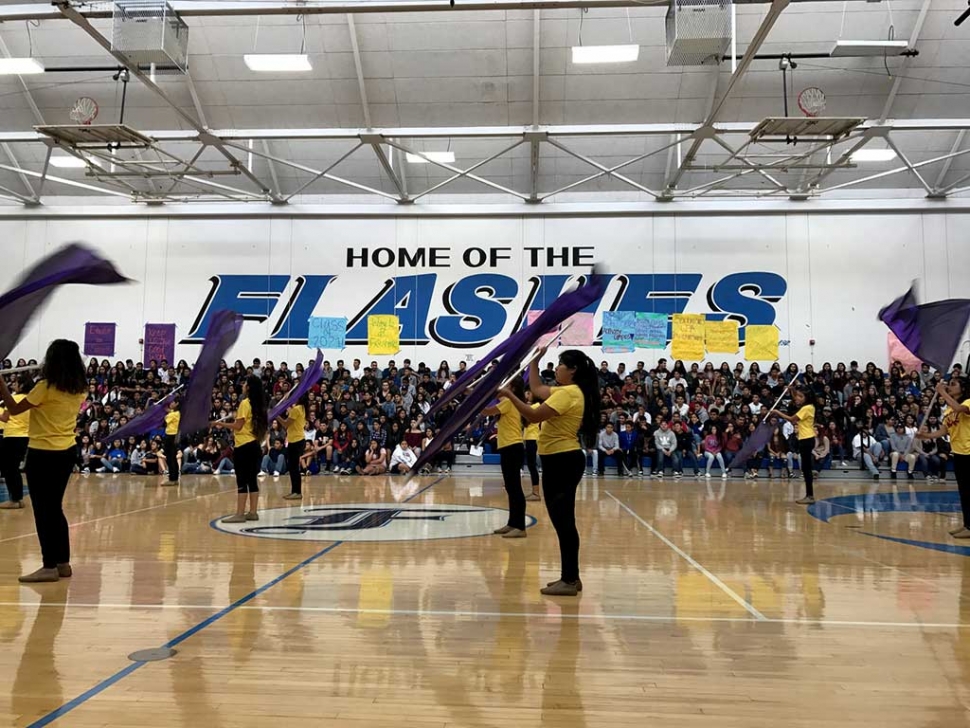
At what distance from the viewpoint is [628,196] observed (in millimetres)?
→ 20141

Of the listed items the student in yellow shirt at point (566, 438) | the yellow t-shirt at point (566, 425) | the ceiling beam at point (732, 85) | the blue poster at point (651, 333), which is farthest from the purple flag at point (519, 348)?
the blue poster at point (651, 333)

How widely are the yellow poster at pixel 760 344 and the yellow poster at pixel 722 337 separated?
39 cm

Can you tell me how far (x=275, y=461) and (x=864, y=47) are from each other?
15035 mm

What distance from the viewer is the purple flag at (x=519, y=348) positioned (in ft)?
16.4

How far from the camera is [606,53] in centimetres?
1304

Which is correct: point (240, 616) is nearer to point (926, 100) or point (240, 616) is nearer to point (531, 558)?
point (531, 558)

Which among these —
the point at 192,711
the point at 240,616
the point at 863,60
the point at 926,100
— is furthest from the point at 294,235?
the point at 192,711

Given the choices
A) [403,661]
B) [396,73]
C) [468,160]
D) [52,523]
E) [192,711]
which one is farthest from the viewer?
[468,160]

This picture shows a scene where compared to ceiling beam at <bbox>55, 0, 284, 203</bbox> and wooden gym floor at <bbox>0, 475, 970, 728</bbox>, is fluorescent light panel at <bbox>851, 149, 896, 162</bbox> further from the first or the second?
ceiling beam at <bbox>55, 0, 284, 203</bbox>

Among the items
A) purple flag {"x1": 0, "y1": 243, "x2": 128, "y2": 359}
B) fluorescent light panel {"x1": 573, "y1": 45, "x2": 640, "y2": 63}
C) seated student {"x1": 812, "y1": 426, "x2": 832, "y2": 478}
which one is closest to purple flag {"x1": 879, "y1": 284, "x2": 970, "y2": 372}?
fluorescent light panel {"x1": 573, "y1": 45, "x2": 640, "y2": 63}

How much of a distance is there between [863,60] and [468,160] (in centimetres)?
972

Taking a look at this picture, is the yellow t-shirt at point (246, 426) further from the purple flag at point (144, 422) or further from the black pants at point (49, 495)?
the purple flag at point (144, 422)

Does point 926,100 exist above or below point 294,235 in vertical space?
above

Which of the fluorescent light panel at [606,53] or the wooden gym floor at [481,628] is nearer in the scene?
the wooden gym floor at [481,628]
